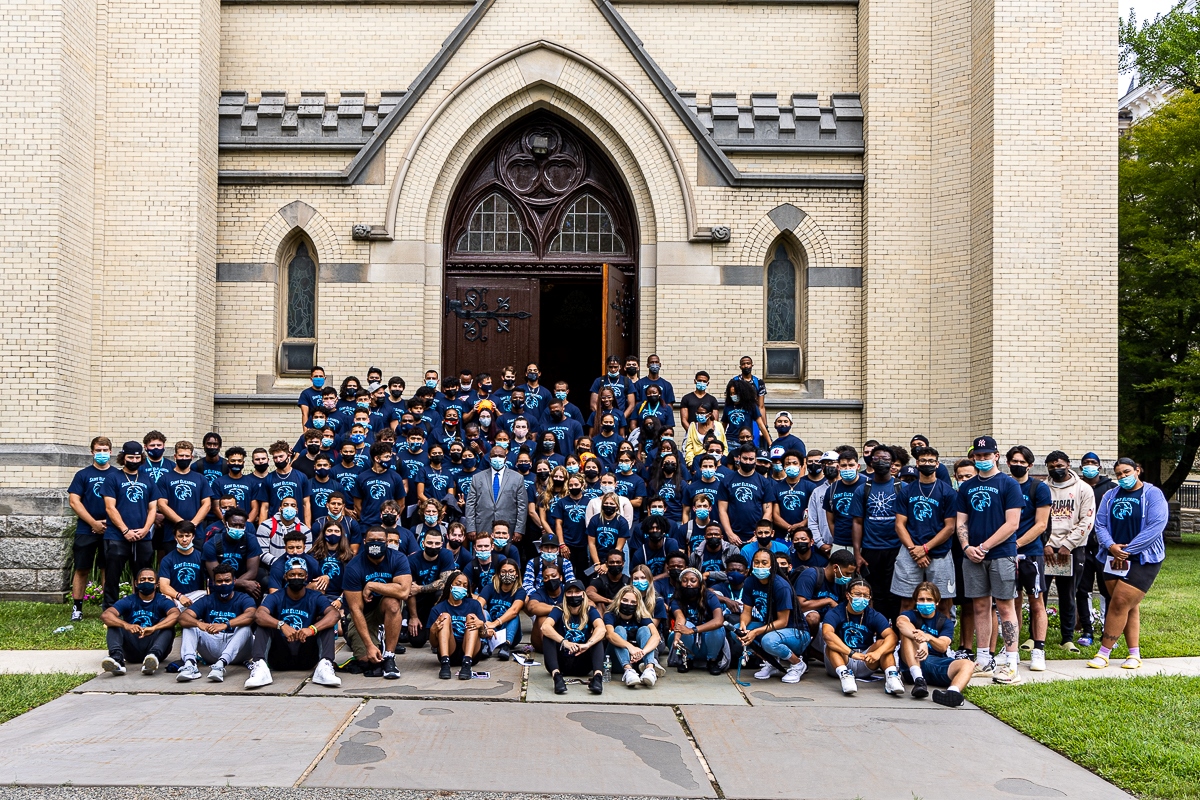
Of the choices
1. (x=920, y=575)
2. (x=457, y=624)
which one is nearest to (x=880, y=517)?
(x=920, y=575)

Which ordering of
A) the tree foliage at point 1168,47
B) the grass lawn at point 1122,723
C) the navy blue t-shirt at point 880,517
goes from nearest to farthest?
the grass lawn at point 1122,723 < the navy blue t-shirt at point 880,517 < the tree foliage at point 1168,47

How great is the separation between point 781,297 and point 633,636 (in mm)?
7789

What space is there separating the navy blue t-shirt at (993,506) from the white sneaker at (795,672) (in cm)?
182

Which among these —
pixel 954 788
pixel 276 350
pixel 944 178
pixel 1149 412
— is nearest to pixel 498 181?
pixel 276 350

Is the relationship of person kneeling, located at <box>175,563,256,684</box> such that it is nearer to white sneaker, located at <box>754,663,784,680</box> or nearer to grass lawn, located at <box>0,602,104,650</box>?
grass lawn, located at <box>0,602,104,650</box>

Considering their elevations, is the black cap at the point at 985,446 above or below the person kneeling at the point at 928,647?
above

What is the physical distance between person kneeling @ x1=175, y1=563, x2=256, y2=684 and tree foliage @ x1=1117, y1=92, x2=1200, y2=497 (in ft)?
63.6

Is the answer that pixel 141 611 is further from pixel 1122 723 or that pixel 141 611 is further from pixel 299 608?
Answer: pixel 1122 723

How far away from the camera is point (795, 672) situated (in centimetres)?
926

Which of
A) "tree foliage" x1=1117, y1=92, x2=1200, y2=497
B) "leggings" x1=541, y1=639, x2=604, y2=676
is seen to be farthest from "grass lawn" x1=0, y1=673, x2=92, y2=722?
"tree foliage" x1=1117, y1=92, x2=1200, y2=497

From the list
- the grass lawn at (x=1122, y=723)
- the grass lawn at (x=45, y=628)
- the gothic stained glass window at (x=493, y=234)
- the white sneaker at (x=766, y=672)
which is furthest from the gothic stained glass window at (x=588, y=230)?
the grass lawn at (x=1122, y=723)

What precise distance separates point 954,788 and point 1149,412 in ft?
68.3

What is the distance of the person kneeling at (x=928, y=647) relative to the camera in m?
8.64

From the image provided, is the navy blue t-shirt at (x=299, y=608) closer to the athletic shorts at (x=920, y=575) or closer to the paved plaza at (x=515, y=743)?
the paved plaza at (x=515, y=743)
